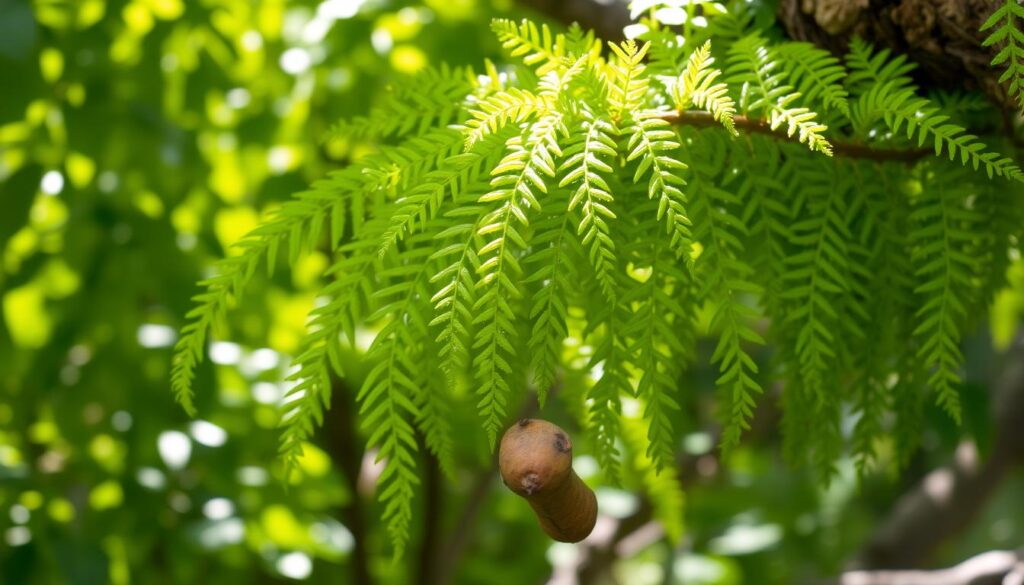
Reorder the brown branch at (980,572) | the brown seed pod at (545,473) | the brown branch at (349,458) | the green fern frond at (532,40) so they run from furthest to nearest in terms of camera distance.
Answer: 1. the brown branch at (349,458)
2. the brown branch at (980,572)
3. the green fern frond at (532,40)
4. the brown seed pod at (545,473)

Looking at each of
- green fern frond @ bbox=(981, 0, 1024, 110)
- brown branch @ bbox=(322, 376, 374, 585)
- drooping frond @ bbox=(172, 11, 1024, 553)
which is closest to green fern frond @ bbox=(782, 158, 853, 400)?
drooping frond @ bbox=(172, 11, 1024, 553)

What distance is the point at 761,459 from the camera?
6.68 ft

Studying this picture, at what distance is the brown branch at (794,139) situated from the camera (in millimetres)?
568

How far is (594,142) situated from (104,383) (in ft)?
2.95

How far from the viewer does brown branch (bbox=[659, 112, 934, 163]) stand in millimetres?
568

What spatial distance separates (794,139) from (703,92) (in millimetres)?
82

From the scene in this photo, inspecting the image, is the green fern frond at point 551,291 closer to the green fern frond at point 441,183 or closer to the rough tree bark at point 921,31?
the green fern frond at point 441,183

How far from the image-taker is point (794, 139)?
597 millimetres

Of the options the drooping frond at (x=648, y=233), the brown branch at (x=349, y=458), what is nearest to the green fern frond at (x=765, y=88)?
the drooping frond at (x=648, y=233)

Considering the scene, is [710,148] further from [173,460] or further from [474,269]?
[173,460]

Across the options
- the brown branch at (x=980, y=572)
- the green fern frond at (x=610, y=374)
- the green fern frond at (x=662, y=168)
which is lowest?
the brown branch at (x=980, y=572)

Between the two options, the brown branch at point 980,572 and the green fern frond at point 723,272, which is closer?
the green fern frond at point 723,272

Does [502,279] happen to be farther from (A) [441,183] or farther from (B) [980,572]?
(B) [980,572]

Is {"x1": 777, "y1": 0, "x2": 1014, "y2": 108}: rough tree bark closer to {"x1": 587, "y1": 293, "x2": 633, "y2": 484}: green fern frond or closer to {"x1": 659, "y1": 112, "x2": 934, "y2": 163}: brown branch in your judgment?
{"x1": 659, "y1": 112, "x2": 934, "y2": 163}: brown branch
